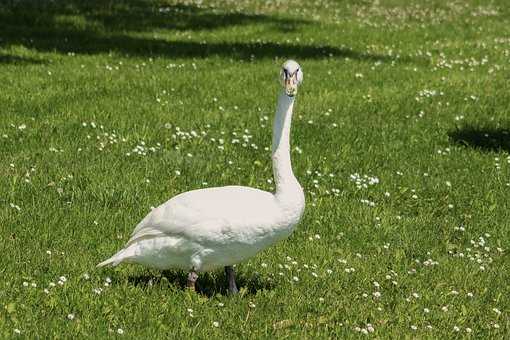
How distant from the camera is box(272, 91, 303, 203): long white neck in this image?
7.72 metres

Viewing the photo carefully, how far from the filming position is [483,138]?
14.5 m

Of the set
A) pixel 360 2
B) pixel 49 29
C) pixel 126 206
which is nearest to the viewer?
pixel 126 206

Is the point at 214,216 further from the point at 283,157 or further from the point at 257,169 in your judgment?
the point at 257,169

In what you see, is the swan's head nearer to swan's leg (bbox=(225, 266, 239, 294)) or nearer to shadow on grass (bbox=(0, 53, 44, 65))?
swan's leg (bbox=(225, 266, 239, 294))

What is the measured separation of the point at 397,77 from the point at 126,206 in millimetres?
9259

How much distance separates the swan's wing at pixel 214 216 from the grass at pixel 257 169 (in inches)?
24.1

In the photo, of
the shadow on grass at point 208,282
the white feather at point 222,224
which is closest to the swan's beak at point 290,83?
the white feather at point 222,224

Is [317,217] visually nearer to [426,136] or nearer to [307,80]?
[426,136]

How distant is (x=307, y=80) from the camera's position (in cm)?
1762

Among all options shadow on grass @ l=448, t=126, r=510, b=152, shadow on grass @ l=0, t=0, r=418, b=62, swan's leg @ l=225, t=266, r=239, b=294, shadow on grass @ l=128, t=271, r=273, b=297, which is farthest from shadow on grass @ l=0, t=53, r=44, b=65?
swan's leg @ l=225, t=266, r=239, b=294

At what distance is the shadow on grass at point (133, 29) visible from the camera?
20125 millimetres

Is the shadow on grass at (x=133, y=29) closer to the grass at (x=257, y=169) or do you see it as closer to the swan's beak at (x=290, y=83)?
the grass at (x=257, y=169)

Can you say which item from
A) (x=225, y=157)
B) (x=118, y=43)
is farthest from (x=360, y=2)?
(x=225, y=157)

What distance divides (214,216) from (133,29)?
52.2 feet
